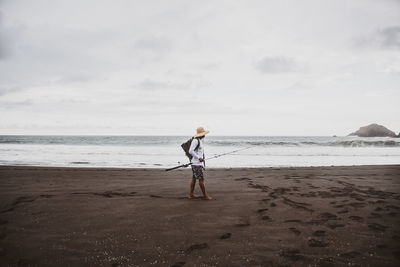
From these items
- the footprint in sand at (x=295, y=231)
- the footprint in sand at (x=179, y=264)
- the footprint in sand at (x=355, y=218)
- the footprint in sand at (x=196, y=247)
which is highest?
the footprint in sand at (x=355, y=218)

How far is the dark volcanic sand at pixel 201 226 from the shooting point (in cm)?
370

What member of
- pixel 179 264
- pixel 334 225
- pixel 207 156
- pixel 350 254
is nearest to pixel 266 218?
pixel 334 225

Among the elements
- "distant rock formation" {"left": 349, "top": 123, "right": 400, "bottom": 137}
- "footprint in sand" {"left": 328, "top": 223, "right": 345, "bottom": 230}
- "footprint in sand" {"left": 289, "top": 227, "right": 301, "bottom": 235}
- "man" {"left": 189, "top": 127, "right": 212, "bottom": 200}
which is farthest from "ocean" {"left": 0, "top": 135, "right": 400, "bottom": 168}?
"distant rock formation" {"left": 349, "top": 123, "right": 400, "bottom": 137}

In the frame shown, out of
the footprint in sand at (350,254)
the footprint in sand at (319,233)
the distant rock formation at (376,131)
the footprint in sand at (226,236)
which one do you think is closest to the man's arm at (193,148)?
the footprint in sand at (226,236)

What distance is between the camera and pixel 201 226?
4.89 metres

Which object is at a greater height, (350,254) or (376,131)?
(376,131)

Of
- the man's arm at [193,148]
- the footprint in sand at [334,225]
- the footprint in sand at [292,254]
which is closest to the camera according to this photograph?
the footprint in sand at [292,254]

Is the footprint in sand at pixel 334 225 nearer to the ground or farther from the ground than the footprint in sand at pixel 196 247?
farther from the ground

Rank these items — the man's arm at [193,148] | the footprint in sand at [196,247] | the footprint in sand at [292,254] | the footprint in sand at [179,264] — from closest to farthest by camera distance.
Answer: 1. the footprint in sand at [179,264]
2. the footprint in sand at [292,254]
3. the footprint in sand at [196,247]
4. the man's arm at [193,148]

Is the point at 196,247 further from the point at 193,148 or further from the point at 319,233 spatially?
the point at 193,148

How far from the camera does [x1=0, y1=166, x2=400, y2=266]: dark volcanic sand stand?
3.70m

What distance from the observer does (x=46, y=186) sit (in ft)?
28.3

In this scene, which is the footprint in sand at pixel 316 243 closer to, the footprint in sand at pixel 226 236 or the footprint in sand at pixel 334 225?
the footprint in sand at pixel 334 225

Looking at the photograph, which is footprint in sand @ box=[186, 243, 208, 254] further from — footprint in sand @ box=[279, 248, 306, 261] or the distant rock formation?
the distant rock formation
